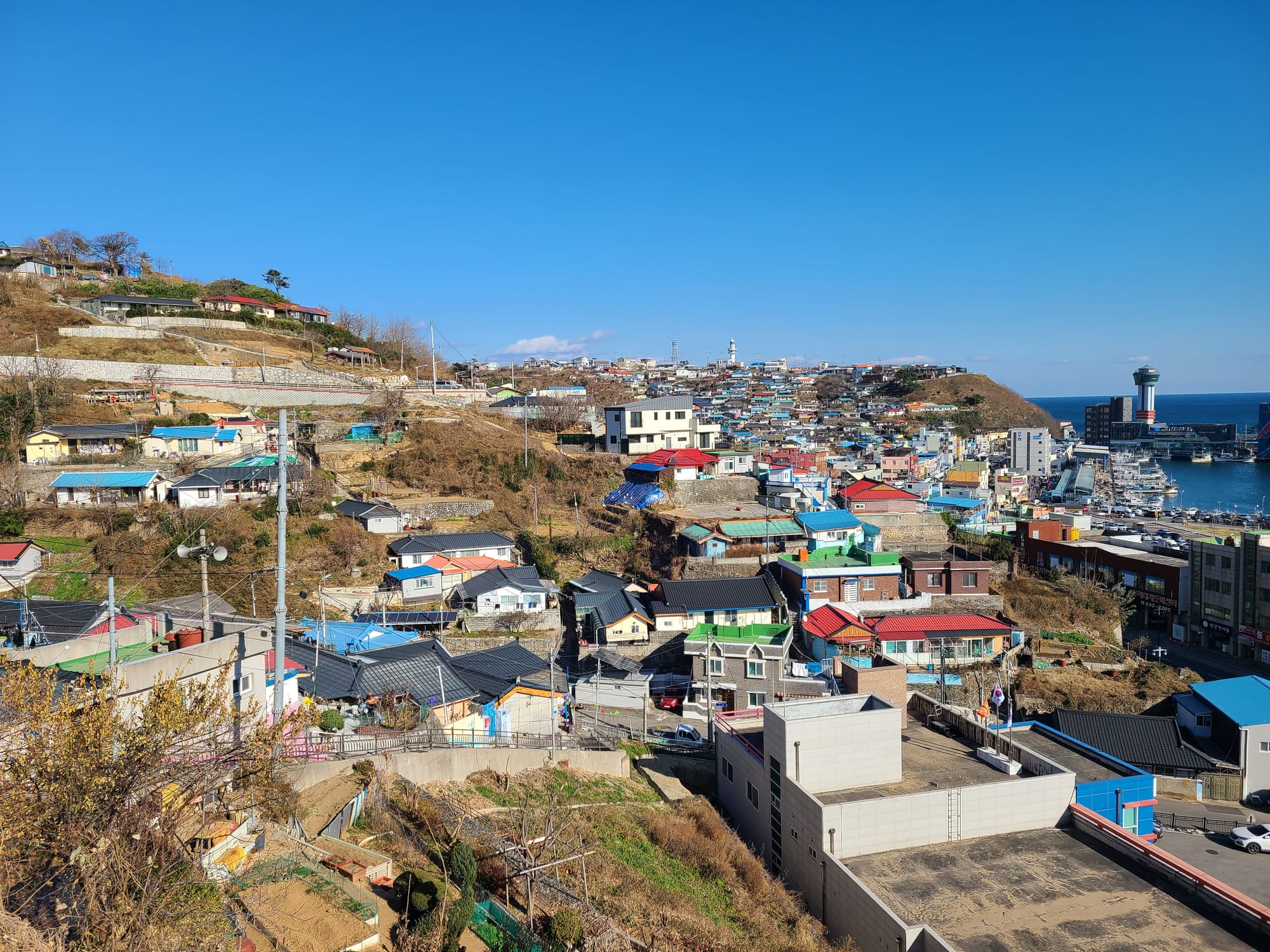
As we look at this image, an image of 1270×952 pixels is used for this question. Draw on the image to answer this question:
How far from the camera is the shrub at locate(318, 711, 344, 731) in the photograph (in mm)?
12094

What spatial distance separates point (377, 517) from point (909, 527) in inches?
755

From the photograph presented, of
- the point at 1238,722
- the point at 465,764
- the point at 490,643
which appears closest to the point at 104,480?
the point at 490,643

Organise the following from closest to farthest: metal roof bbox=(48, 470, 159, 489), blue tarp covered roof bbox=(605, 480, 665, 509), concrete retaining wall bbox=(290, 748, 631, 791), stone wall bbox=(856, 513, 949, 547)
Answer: concrete retaining wall bbox=(290, 748, 631, 791) < metal roof bbox=(48, 470, 159, 489) < blue tarp covered roof bbox=(605, 480, 665, 509) < stone wall bbox=(856, 513, 949, 547)

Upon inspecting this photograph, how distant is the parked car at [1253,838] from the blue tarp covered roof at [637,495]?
18480 millimetres

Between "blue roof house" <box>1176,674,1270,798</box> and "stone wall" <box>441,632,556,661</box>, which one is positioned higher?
"stone wall" <box>441,632,556,661</box>

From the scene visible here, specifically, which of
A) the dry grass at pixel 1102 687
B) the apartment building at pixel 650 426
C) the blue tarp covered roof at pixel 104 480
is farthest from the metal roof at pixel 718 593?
the blue tarp covered roof at pixel 104 480

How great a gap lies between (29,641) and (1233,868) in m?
21.2

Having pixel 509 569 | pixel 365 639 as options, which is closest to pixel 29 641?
pixel 365 639

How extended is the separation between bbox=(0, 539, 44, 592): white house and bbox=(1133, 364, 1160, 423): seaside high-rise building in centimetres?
13902

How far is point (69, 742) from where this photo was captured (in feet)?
18.5

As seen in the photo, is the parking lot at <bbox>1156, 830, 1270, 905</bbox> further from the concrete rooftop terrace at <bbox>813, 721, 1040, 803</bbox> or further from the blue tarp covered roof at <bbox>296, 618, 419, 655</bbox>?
the blue tarp covered roof at <bbox>296, 618, 419, 655</bbox>

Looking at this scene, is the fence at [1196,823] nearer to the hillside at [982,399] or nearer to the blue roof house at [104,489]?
the blue roof house at [104,489]

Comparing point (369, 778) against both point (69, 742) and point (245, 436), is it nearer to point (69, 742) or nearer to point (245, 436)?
point (69, 742)


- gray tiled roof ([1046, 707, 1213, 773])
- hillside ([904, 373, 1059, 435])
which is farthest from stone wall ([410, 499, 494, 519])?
hillside ([904, 373, 1059, 435])
